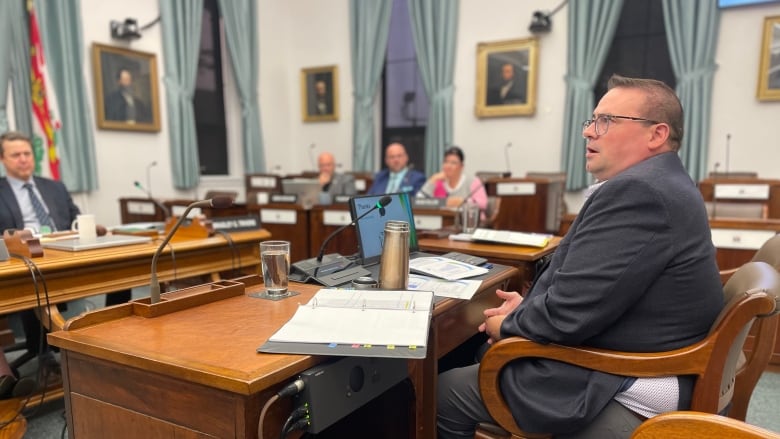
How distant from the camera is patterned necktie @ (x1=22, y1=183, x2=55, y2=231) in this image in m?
3.01

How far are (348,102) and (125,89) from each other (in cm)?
260

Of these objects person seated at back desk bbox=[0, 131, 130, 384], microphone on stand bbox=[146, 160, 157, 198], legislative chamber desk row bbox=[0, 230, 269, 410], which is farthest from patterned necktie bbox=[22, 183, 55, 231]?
microphone on stand bbox=[146, 160, 157, 198]

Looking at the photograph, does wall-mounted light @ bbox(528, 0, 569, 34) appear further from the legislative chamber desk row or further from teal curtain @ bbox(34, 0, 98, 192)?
teal curtain @ bbox(34, 0, 98, 192)

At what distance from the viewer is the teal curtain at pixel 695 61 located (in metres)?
4.59

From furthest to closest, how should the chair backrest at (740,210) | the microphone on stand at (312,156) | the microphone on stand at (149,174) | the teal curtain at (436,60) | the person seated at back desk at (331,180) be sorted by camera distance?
the microphone on stand at (312,156), the teal curtain at (436,60), the microphone on stand at (149,174), the person seated at back desk at (331,180), the chair backrest at (740,210)

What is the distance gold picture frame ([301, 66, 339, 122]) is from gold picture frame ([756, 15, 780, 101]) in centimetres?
443

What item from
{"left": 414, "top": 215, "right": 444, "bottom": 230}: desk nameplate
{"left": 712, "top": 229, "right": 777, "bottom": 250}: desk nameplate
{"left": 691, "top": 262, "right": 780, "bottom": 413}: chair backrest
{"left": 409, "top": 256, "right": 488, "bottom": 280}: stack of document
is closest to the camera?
Result: {"left": 691, "top": 262, "right": 780, "bottom": 413}: chair backrest

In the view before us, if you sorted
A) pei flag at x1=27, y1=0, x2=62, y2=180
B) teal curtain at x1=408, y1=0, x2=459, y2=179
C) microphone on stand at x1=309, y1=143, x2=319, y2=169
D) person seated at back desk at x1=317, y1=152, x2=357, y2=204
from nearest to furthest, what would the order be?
1. pei flag at x1=27, y1=0, x2=62, y2=180
2. person seated at back desk at x1=317, y1=152, x2=357, y2=204
3. teal curtain at x1=408, y1=0, x2=459, y2=179
4. microphone on stand at x1=309, y1=143, x2=319, y2=169

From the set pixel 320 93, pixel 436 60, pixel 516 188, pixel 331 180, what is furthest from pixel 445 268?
pixel 320 93

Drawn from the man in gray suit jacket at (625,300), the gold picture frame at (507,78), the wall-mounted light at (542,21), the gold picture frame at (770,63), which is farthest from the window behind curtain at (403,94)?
the man in gray suit jacket at (625,300)

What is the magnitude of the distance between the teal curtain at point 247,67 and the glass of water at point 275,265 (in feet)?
16.3

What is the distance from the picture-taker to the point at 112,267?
2.03 meters

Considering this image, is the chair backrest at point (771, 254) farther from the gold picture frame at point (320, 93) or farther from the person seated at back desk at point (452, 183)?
the gold picture frame at point (320, 93)

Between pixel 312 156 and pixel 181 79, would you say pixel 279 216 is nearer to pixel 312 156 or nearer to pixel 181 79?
pixel 181 79
